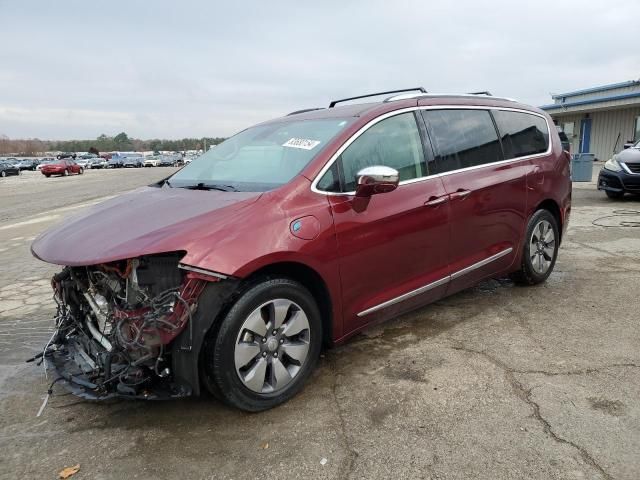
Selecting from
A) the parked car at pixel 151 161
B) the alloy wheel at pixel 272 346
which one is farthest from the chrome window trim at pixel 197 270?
the parked car at pixel 151 161

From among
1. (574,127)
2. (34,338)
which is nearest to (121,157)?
(574,127)

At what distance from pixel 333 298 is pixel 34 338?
270cm

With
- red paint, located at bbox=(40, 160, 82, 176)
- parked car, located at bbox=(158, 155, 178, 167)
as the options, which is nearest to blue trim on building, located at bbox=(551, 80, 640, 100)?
red paint, located at bbox=(40, 160, 82, 176)

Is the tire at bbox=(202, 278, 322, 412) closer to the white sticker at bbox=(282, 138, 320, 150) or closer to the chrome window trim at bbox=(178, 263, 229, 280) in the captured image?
the chrome window trim at bbox=(178, 263, 229, 280)

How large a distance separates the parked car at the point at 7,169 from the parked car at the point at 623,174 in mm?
44762

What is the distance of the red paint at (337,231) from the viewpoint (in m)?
2.63

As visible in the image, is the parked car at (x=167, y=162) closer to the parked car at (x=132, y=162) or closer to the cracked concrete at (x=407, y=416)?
the parked car at (x=132, y=162)

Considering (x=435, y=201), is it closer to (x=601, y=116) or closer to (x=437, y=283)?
(x=437, y=283)

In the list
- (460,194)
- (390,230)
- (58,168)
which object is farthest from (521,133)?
(58,168)

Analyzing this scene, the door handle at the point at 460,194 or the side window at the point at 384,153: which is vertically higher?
the side window at the point at 384,153

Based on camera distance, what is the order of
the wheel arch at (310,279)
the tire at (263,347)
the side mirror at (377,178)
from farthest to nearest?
the side mirror at (377,178) → the wheel arch at (310,279) → the tire at (263,347)

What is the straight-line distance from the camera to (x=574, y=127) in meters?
26.1

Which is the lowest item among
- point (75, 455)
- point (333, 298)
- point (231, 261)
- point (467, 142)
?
point (75, 455)

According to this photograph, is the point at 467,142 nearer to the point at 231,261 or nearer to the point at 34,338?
the point at 231,261
